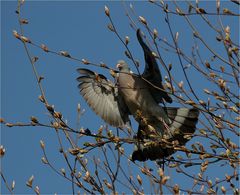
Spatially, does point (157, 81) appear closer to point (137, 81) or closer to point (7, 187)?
point (137, 81)

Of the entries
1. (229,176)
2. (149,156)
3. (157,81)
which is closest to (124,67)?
(157,81)

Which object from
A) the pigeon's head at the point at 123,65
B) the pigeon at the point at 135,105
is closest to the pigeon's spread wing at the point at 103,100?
the pigeon at the point at 135,105

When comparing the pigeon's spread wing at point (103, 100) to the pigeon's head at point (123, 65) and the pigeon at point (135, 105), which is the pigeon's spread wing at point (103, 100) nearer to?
the pigeon at point (135, 105)

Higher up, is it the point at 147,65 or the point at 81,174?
the point at 147,65

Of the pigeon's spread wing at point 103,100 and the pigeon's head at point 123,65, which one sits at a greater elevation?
the pigeon's head at point 123,65

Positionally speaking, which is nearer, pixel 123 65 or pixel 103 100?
pixel 123 65

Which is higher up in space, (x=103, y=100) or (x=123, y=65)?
(x=123, y=65)

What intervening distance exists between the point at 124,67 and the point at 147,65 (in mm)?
765

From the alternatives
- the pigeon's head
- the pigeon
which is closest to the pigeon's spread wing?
the pigeon

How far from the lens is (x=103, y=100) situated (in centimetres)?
739

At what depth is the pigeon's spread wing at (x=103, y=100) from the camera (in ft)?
23.6

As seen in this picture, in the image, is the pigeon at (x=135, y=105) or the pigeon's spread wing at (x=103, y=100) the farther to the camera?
the pigeon's spread wing at (x=103, y=100)

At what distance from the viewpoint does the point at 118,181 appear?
503 centimetres

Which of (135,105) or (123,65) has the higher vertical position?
(123,65)
